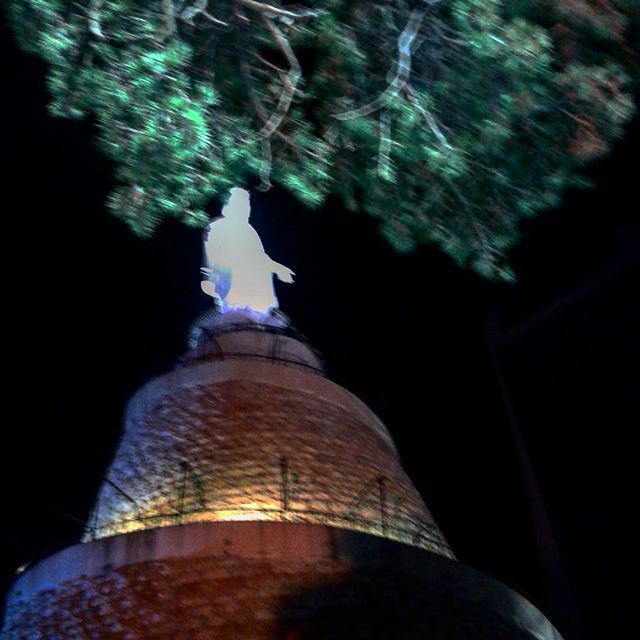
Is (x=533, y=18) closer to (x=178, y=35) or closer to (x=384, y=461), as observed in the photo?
(x=178, y=35)

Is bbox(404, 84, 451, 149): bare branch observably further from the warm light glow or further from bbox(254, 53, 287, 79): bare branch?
the warm light glow

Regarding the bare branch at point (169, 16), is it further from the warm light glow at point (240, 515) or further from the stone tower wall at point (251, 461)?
the warm light glow at point (240, 515)

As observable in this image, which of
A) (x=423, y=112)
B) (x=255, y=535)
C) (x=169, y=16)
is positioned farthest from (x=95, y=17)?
(x=255, y=535)

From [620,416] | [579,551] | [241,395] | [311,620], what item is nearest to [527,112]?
[311,620]

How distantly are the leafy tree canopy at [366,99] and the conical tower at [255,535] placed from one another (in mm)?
2658

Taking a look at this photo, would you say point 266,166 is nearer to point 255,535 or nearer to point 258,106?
point 258,106

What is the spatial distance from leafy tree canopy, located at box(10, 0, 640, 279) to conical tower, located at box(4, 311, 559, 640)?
2.66 metres

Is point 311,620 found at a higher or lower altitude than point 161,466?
higher

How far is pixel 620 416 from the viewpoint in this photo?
13.3 metres

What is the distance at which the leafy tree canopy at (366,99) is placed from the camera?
4.51 meters

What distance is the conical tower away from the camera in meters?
6.05

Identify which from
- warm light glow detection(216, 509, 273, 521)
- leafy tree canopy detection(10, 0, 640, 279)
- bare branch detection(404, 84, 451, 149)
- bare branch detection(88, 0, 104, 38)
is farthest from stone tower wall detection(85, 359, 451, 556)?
bare branch detection(88, 0, 104, 38)

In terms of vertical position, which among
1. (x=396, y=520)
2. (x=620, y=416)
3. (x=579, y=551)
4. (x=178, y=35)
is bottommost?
(x=579, y=551)

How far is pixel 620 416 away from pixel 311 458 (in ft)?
24.8
